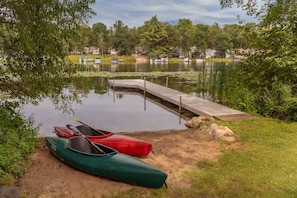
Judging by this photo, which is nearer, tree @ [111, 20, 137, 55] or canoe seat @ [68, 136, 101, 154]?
canoe seat @ [68, 136, 101, 154]

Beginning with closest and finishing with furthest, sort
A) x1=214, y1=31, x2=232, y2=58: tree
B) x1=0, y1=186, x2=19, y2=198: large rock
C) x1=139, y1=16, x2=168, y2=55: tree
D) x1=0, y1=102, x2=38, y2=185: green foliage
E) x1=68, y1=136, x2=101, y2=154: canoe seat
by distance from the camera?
x1=0, y1=186, x2=19, y2=198: large rock < x1=0, y1=102, x2=38, y2=185: green foliage < x1=68, y1=136, x2=101, y2=154: canoe seat < x1=139, y1=16, x2=168, y2=55: tree < x1=214, y1=31, x2=232, y2=58: tree

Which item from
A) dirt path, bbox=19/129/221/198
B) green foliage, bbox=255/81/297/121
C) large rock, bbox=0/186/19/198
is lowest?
dirt path, bbox=19/129/221/198

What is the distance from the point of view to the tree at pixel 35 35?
4570mm

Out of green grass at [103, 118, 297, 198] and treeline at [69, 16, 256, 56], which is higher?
treeline at [69, 16, 256, 56]

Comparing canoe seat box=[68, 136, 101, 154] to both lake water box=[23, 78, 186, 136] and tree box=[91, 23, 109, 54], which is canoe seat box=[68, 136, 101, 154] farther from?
tree box=[91, 23, 109, 54]

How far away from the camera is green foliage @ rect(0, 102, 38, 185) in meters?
3.90

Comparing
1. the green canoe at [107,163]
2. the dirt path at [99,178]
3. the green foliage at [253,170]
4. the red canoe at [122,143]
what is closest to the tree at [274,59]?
the green foliage at [253,170]

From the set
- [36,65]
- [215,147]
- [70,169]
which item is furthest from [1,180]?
[215,147]

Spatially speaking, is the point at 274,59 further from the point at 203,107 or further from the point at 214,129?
the point at 214,129

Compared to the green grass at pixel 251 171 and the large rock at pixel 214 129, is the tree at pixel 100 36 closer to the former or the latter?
the large rock at pixel 214 129

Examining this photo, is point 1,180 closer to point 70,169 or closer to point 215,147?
point 70,169

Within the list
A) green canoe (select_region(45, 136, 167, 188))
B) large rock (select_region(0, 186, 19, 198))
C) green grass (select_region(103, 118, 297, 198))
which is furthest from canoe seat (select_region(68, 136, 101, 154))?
large rock (select_region(0, 186, 19, 198))

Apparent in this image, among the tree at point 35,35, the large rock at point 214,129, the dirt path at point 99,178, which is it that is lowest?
the dirt path at point 99,178

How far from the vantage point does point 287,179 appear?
13.9 feet
